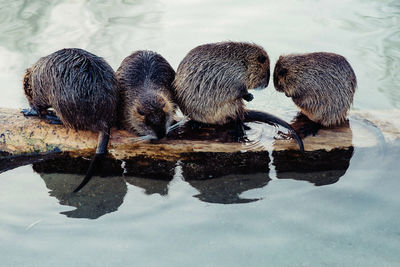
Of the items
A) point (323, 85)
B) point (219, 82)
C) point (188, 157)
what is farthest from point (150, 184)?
point (323, 85)

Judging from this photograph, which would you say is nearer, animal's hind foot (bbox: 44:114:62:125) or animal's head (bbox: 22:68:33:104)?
animal's hind foot (bbox: 44:114:62:125)

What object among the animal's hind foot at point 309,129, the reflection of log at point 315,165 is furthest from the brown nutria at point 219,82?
the reflection of log at point 315,165

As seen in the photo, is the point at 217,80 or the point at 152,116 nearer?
the point at 152,116

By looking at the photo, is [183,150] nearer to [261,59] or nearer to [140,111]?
[140,111]

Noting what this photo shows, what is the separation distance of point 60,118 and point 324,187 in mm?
2112

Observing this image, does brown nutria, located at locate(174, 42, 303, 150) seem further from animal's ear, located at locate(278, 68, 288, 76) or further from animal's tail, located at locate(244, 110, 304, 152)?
animal's ear, located at locate(278, 68, 288, 76)

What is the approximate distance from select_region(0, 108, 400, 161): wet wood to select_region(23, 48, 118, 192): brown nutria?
0.57 ft

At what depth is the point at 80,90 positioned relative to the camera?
12.5 ft

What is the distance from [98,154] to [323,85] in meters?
1.90

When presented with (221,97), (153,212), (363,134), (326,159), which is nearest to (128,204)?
(153,212)

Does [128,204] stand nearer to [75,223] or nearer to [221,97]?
[75,223]

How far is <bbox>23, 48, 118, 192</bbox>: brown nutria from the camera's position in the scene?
383 centimetres

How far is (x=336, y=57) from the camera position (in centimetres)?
414

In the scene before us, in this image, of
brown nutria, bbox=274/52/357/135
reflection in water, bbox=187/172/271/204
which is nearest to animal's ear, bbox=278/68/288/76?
brown nutria, bbox=274/52/357/135
